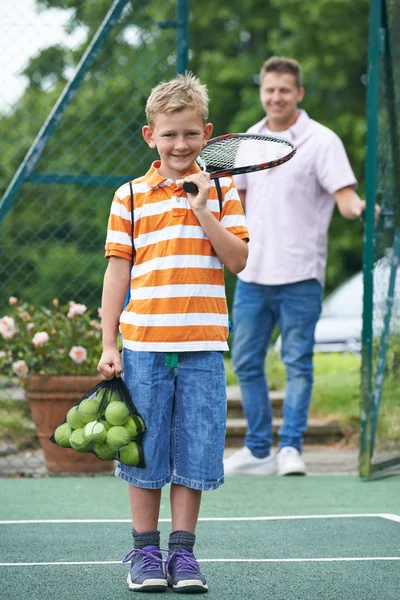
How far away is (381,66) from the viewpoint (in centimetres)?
618

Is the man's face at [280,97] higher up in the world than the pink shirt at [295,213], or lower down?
higher up

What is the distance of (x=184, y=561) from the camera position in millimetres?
3602

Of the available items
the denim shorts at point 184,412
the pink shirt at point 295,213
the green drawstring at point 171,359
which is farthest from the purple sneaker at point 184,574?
the pink shirt at point 295,213

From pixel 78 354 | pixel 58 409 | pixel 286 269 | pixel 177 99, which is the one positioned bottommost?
pixel 58 409

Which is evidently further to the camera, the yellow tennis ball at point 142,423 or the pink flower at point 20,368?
the pink flower at point 20,368

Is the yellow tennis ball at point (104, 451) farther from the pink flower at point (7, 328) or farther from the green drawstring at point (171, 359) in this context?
the pink flower at point (7, 328)

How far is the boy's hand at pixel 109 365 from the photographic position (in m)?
3.65

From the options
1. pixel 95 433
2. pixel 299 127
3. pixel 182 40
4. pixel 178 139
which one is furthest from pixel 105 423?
pixel 182 40

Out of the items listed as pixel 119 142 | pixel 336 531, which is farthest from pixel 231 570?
pixel 119 142

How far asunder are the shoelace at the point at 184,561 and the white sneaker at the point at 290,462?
261 cm

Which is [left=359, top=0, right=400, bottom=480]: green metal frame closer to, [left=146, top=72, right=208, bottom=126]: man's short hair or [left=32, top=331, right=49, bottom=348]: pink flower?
[left=32, top=331, right=49, bottom=348]: pink flower

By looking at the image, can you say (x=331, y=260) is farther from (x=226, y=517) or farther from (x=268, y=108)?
(x=226, y=517)

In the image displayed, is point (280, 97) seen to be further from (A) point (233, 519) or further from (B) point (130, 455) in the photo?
(B) point (130, 455)

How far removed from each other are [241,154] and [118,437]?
3.65ft
